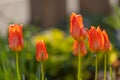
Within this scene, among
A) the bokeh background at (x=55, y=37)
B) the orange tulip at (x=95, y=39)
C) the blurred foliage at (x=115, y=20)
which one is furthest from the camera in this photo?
the blurred foliage at (x=115, y=20)

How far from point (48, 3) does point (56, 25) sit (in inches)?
12.7

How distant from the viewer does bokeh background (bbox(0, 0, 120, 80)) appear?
8.69 feet

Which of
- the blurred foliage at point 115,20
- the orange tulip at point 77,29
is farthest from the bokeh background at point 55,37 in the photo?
the orange tulip at point 77,29

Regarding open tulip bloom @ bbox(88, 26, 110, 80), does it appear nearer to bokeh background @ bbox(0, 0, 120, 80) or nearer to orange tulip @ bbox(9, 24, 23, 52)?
orange tulip @ bbox(9, 24, 23, 52)

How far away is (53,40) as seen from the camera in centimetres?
324

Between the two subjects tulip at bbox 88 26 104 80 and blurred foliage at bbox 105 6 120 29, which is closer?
tulip at bbox 88 26 104 80

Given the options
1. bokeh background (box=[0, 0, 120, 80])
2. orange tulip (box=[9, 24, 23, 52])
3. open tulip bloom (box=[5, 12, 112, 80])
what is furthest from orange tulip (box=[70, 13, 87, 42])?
bokeh background (box=[0, 0, 120, 80])

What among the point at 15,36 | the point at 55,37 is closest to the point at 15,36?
the point at 15,36

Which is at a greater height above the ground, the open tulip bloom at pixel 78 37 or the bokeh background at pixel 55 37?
the open tulip bloom at pixel 78 37

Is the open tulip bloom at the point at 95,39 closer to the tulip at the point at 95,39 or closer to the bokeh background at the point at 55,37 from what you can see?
the tulip at the point at 95,39

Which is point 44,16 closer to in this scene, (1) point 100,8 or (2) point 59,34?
(1) point 100,8

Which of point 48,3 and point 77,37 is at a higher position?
point 77,37

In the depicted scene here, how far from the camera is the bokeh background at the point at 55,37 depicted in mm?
2647

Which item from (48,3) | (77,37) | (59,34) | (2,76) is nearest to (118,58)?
(59,34)
